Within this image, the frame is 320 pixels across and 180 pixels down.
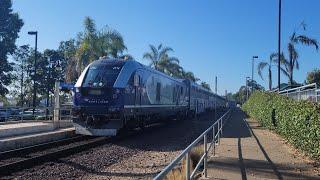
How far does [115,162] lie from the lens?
1544 centimetres

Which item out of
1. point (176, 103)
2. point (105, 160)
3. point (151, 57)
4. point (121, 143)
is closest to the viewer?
point (105, 160)

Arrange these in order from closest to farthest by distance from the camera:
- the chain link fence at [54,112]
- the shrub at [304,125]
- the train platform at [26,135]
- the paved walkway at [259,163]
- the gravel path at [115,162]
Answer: the paved walkway at [259,163] → the shrub at [304,125] → the gravel path at [115,162] → the train platform at [26,135] → the chain link fence at [54,112]

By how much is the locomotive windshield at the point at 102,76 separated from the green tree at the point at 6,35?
45735 millimetres

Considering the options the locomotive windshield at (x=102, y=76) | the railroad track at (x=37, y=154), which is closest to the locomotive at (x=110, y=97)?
the locomotive windshield at (x=102, y=76)

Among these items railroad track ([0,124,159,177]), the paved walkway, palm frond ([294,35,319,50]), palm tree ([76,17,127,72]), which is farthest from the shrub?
palm tree ([76,17,127,72])

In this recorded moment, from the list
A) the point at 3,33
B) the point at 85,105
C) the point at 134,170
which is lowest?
the point at 134,170

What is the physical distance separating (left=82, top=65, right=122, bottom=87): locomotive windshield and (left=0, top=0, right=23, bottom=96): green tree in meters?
45.7

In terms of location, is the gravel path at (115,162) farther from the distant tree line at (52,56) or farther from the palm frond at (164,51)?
the palm frond at (164,51)

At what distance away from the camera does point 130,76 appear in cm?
2284

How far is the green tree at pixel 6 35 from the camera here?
65.0 meters

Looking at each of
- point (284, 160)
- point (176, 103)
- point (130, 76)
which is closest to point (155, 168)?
point (284, 160)

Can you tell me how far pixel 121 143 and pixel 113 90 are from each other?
7.29ft

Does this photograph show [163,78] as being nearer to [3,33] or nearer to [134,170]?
[134,170]

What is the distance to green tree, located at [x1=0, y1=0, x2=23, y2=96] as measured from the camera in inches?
2559
